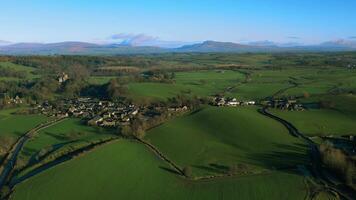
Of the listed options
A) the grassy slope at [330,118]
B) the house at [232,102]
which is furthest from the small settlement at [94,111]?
the grassy slope at [330,118]

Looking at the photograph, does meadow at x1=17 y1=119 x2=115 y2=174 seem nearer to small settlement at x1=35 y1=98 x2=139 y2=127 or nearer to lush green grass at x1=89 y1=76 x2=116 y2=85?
small settlement at x1=35 y1=98 x2=139 y2=127

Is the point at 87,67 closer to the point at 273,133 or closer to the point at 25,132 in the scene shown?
the point at 25,132

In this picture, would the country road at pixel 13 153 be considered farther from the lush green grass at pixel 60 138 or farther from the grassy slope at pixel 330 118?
the grassy slope at pixel 330 118

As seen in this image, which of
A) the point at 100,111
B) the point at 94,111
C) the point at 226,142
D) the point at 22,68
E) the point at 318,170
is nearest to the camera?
the point at 318,170

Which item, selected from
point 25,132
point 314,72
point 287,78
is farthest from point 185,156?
point 314,72

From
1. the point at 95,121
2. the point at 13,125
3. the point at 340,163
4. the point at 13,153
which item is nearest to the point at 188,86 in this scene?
the point at 95,121

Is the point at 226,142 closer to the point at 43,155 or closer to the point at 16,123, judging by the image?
the point at 43,155

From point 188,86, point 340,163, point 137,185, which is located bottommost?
point 188,86

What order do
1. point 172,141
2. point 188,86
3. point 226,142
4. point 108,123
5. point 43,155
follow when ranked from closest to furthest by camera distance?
point 43,155, point 226,142, point 172,141, point 108,123, point 188,86
